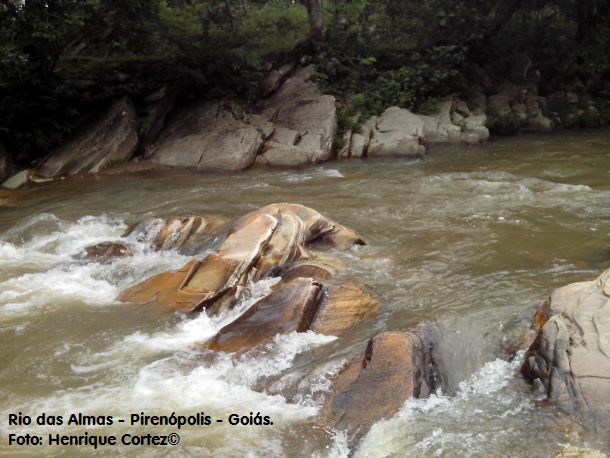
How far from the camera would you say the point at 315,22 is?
18219 millimetres

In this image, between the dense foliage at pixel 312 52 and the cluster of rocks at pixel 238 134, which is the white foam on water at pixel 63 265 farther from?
the dense foliage at pixel 312 52

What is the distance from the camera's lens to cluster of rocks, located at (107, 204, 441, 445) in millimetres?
4652

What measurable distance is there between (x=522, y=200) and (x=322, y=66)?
926 cm

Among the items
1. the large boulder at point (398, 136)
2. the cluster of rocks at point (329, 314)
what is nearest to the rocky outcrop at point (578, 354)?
the cluster of rocks at point (329, 314)

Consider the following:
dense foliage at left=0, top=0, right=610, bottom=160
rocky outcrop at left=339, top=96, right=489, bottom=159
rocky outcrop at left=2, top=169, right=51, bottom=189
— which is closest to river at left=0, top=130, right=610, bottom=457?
rocky outcrop at left=2, top=169, right=51, bottom=189

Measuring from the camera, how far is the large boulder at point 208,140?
568 inches

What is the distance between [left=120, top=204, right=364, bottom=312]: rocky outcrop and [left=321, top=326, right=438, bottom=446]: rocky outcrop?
6.88ft

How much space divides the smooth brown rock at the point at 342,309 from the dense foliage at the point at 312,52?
34.4ft

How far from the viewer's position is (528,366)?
15.5ft

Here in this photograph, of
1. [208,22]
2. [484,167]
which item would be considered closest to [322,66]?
[208,22]

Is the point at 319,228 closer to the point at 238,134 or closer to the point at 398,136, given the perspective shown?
the point at 398,136

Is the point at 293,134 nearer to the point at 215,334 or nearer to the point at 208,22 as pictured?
the point at 208,22

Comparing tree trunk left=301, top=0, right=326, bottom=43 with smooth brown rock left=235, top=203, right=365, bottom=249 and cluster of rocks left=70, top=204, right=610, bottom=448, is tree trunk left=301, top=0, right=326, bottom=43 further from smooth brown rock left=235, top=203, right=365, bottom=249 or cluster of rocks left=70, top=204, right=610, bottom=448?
smooth brown rock left=235, top=203, right=365, bottom=249

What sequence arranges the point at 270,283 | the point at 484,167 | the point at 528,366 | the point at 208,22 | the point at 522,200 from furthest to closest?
the point at 208,22 < the point at 484,167 < the point at 522,200 < the point at 270,283 < the point at 528,366
